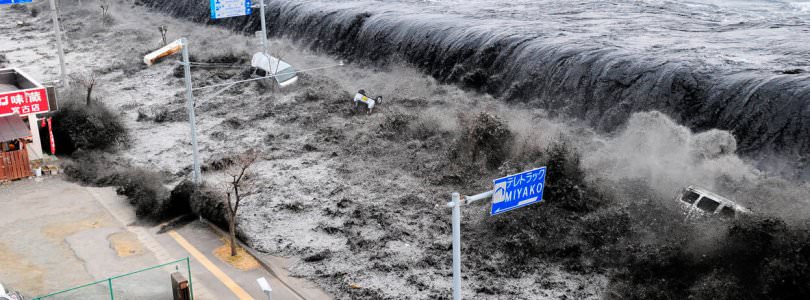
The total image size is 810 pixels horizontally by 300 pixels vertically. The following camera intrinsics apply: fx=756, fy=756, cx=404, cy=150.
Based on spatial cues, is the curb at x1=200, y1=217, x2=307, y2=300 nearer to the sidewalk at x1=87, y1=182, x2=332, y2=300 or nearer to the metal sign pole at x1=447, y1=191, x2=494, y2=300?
the sidewalk at x1=87, y1=182, x2=332, y2=300

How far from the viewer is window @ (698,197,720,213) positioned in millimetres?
21797

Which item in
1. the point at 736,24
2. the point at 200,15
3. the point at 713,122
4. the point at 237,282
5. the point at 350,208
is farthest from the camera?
the point at 200,15

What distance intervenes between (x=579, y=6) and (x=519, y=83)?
15975mm

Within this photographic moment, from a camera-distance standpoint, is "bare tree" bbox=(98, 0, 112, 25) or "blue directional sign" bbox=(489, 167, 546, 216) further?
"bare tree" bbox=(98, 0, 112, 25)

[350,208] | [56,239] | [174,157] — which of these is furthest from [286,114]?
[56,239]

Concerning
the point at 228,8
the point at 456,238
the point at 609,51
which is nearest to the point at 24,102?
the point at 228,8

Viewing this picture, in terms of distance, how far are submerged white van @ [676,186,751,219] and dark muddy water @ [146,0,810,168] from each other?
17.5 ft

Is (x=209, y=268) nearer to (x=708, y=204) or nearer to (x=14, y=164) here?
(x=14, y=164)

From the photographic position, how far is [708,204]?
2203cm

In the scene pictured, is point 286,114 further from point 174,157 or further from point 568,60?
point 568,60

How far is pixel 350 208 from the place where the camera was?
2652cm

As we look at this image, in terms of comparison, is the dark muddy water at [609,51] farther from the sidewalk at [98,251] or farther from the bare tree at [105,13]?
the sidewalk at [98,251]

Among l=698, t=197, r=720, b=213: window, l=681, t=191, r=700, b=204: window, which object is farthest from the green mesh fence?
l=698, t=197, r=720, b=213: window

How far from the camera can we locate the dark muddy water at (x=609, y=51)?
2825cm
